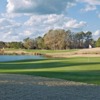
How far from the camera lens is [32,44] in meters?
190

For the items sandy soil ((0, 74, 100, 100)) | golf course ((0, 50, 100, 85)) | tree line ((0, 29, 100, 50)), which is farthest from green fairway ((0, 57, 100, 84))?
tree line ((0, 29, 100, 50))

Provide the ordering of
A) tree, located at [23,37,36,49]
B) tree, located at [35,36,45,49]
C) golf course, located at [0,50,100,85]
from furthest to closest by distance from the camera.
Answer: tree, located at [23,37,36,49], tree, located at [35,36,45,49], golf course, located at [0,50,100,85]

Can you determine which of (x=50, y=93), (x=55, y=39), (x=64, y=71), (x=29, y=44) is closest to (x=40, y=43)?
(x=29, y=44)

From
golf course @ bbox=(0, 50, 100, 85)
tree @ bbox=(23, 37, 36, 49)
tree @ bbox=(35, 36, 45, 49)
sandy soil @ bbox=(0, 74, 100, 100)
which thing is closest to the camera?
sandy soil @ bbox=(0, 74, 100, 100)

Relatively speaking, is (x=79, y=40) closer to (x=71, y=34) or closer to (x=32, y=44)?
(x=71, y=34)

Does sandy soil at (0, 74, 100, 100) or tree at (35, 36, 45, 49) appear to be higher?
tree at (35, 36, 45, 49)

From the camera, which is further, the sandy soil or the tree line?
the tree line

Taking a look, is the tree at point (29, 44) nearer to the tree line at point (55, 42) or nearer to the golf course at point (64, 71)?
the tree line at point (55, 42)

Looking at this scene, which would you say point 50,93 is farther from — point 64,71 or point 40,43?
point 40,43

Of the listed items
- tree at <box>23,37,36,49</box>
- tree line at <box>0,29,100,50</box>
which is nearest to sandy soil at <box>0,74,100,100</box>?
tree line at <box>0,29,100,50</box>

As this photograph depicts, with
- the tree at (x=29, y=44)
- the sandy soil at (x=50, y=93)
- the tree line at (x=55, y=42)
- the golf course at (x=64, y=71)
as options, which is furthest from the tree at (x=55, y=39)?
the sandy soil at (x=50, y=93)

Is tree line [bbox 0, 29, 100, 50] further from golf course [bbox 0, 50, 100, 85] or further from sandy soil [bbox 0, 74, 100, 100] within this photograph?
sandy soil [bbox 0, 74, 100, 100]

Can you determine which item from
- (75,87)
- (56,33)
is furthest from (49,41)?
(75,87)

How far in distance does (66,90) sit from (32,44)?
569ft
